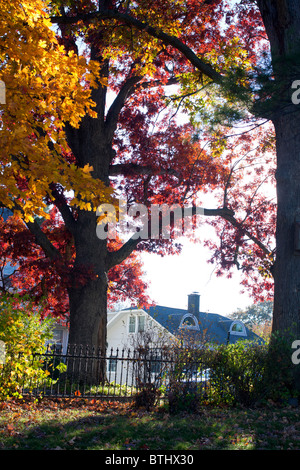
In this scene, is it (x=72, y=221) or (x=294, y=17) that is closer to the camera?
(x=294, y=17)

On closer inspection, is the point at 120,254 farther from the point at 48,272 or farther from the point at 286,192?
the point at 286,192

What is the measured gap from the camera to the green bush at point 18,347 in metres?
7.72

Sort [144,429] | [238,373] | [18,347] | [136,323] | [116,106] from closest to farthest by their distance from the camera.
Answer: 1. [144,429]
2. [18,347]
3. [238,373]
4. [116,106]
5. [136,323]

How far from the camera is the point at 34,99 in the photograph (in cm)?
673

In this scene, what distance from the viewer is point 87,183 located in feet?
20.8

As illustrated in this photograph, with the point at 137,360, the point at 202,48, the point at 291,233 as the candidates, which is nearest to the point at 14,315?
the point at 137,360

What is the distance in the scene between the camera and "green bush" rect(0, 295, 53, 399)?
7.72 metres

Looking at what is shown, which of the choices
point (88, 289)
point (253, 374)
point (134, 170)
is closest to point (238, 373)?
point (253, 374)

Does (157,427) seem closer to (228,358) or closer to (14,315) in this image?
(228,358)

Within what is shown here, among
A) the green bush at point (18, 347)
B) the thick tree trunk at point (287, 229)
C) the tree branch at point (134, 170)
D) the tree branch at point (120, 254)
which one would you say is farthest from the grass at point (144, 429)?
the tree branch at point (134, 170)

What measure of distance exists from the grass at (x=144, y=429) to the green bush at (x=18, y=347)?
395 millimetres

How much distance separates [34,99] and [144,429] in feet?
16.5

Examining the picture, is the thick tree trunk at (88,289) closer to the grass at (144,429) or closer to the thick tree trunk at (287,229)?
the grass at (144,429)
